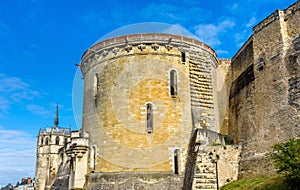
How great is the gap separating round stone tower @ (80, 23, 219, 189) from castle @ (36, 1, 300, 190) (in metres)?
0.06

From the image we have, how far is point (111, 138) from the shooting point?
64.3 feet

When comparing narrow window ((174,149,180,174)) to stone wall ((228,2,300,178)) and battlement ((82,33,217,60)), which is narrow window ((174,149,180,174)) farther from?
battlement ((82,33,217,60))

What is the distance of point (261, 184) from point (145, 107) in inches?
302

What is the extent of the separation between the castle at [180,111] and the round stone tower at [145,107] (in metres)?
0.06

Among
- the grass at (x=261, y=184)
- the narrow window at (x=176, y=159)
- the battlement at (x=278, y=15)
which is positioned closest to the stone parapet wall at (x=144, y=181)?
the narrow window at (x=176, y=159)

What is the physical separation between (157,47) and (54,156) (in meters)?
38.0

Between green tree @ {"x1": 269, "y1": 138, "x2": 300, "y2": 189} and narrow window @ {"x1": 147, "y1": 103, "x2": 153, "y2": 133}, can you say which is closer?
green tree @ {"x1": 269, "y1": 138, "x2": 300, "y2": 189}

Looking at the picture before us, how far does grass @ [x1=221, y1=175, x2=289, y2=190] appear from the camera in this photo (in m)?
13.3

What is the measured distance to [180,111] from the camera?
19.8m

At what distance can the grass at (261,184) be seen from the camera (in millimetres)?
13328

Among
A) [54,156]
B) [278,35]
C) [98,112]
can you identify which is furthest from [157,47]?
[54,156]

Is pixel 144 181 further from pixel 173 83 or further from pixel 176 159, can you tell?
pixel 173 83

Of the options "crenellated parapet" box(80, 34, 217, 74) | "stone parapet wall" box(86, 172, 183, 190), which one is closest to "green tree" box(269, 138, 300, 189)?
"stone parapet wall" box(86, 172, 183, 190)

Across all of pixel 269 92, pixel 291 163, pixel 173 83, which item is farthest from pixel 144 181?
pixel 291 163
